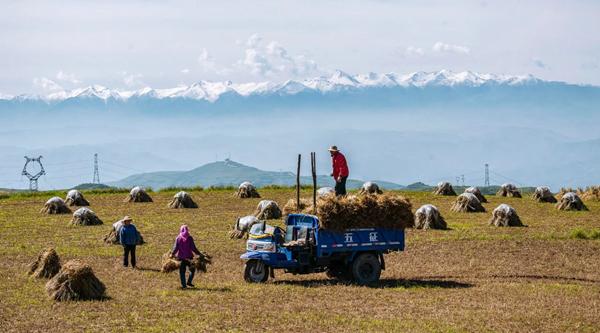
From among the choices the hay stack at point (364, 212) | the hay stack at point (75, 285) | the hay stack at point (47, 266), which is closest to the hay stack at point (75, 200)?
the hay stack at point (47, 266)

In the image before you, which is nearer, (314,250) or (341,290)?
(341,290)

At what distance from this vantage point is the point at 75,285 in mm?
28078

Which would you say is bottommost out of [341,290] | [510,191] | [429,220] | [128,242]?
[341,290]

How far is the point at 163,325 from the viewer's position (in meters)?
24.4

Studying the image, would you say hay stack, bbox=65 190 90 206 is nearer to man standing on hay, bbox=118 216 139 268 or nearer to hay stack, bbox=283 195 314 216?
man standing on hay, bbox=118 216 139 268

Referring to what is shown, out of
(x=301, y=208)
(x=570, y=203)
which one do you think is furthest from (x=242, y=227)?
(x=570, y=203)

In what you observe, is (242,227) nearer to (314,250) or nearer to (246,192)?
(314,250)

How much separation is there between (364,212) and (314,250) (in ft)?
7.07

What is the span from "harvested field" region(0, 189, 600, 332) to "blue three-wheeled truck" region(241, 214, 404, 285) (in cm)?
69

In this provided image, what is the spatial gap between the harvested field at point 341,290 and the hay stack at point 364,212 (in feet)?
6.73

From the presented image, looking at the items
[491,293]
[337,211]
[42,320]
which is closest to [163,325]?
[42,320]

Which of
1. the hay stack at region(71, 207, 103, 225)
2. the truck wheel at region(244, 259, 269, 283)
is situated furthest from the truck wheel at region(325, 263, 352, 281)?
the hay stack at region(71, 207, 103, 225)

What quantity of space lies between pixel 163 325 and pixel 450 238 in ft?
79.9

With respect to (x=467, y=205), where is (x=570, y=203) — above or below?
above
